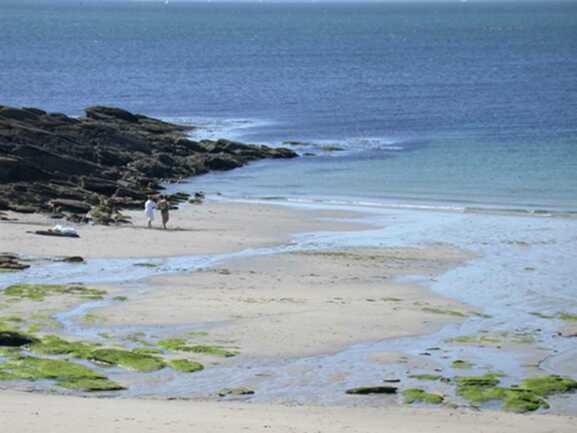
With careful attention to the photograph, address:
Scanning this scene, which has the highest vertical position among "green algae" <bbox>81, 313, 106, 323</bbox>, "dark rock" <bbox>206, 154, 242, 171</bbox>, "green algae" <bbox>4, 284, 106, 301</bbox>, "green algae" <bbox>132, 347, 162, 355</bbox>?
"dark rock" <bbox>206, 154, 242, 171</bbox>

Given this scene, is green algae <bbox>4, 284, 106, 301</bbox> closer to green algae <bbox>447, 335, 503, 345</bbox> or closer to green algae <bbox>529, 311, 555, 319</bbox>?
green algae <bbox>447, 335, 503, 345</bbox>

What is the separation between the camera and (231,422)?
22.8m

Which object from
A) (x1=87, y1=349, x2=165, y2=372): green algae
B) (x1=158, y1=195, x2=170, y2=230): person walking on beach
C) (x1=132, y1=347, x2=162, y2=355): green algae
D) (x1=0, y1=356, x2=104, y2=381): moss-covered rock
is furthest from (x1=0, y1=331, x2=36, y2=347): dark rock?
(x1=158, y1=195, x2=170, y2=230): person walking on beach

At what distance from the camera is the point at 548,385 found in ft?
86.0

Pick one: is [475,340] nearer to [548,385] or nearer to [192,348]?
[548,385]

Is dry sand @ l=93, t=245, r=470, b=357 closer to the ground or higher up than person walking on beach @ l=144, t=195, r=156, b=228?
closer to the ground

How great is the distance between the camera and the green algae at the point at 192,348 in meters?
28.3

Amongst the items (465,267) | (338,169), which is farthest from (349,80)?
(465,267)

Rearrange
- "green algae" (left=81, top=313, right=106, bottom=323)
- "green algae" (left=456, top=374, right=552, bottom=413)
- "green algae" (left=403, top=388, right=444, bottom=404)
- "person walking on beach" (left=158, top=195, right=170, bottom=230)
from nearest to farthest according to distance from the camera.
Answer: "green algae" (left=456, top=374, right=552, bottom=413)
"green algae" (left=403, top=388, right=444, bottom=404)
"green algae" (left=81, top=313, right=106, bottom=323)
"person walking on beach" (left=158, top=195, right=170, bottom=230)

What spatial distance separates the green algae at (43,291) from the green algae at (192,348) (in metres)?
5.14

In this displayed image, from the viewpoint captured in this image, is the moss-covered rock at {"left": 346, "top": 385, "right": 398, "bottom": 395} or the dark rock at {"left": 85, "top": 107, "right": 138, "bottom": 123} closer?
the moss-covered rock at {"left": 346, "top": 385, "right": 398, "bottom": 395}

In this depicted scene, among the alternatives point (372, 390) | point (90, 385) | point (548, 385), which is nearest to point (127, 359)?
point (90, 385)

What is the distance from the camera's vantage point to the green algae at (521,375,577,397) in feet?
85.1

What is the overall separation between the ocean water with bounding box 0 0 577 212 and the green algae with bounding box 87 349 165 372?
27798mm
